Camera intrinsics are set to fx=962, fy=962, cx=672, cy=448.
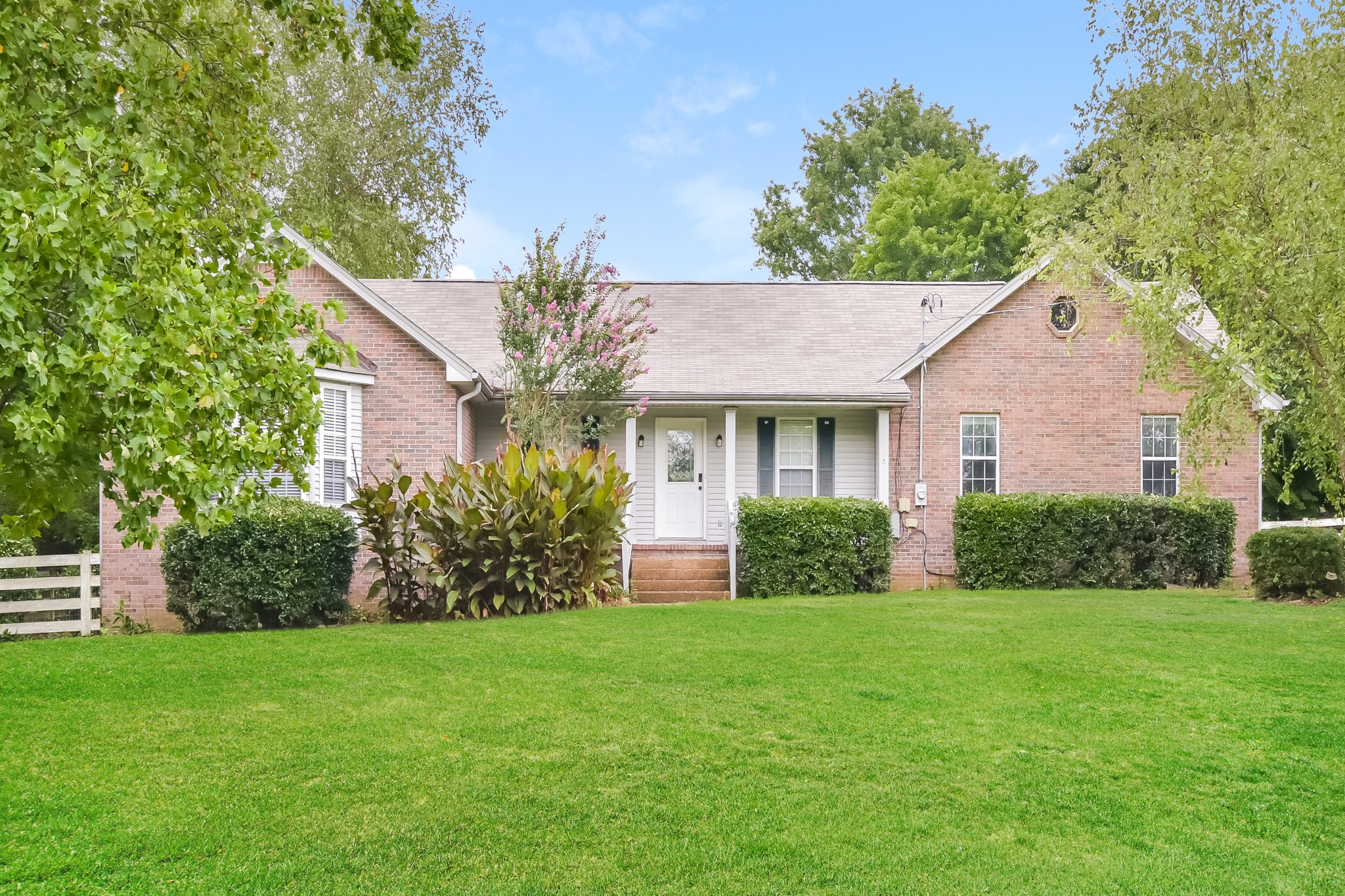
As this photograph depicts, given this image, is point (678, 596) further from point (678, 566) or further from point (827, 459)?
point (827, 459)

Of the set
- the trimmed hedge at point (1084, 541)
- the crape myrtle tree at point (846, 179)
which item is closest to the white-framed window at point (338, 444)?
the trimmed hedge at point (1084, 541)

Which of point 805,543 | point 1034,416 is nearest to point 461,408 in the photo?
point 805,543

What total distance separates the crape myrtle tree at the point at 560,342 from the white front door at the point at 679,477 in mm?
2181

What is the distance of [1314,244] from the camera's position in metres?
10.3

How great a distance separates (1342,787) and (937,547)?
11.3 meters

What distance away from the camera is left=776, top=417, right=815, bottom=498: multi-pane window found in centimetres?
1725

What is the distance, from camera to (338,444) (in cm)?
1449

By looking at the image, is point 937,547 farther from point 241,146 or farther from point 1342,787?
point 241,146

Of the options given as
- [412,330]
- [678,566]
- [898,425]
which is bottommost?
[678,566]

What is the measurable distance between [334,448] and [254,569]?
133 inches

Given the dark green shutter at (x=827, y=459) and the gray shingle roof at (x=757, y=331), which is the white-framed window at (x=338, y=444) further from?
the dark green shutter at (x=827, y=459)

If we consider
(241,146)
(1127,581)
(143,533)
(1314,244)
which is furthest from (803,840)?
(1127,581)

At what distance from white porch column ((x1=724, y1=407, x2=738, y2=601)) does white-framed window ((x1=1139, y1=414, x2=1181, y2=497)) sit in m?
7.04

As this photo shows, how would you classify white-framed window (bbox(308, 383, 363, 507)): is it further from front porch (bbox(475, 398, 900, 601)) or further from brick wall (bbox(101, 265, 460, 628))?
front porch (bbox(475, 398, 900, 601))
